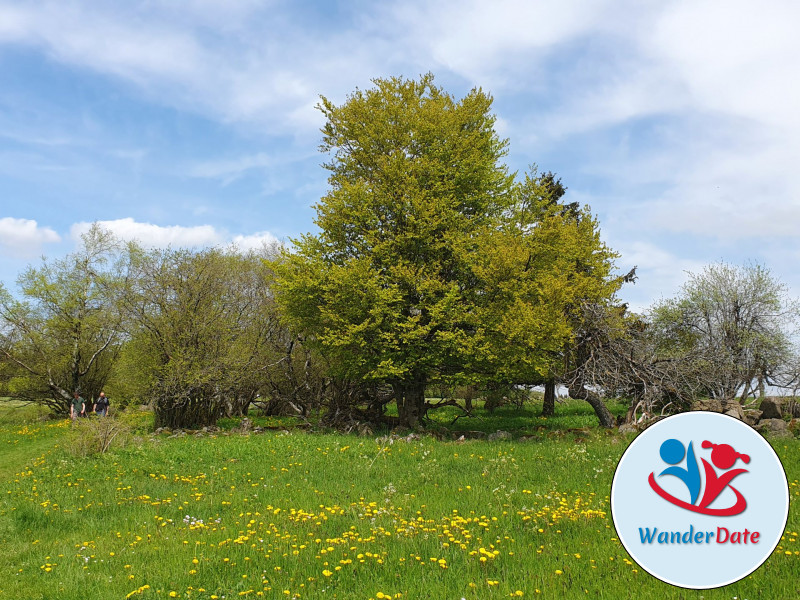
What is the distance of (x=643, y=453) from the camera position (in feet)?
16.2

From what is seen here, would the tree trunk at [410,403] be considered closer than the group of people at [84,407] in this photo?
Yes

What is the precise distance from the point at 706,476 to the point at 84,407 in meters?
33.3

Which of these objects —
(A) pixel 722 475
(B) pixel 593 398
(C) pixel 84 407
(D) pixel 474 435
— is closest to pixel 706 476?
(A) pixel 722 475

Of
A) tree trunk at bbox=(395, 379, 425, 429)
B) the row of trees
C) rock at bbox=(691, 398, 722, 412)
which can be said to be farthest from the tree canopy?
rock at bbox=(691, 398, 722, 412)

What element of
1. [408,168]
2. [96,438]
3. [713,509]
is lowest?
[96,438]

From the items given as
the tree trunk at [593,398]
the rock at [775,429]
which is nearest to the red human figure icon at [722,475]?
the rock at [775,429]

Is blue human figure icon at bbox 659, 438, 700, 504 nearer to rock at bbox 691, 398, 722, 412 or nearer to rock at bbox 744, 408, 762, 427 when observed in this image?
rock at bbox 691, 398, 722, 412

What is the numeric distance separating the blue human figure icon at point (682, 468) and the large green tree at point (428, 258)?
467 inches

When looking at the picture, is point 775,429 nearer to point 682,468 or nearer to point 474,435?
point 474,435

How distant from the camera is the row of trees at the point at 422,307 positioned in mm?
18938

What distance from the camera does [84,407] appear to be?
30281 millimetres

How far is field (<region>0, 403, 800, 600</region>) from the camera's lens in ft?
18.6

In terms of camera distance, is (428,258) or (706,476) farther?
(428,258)

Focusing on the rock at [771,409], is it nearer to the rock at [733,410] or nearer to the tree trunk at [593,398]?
the rock at [733,410]
